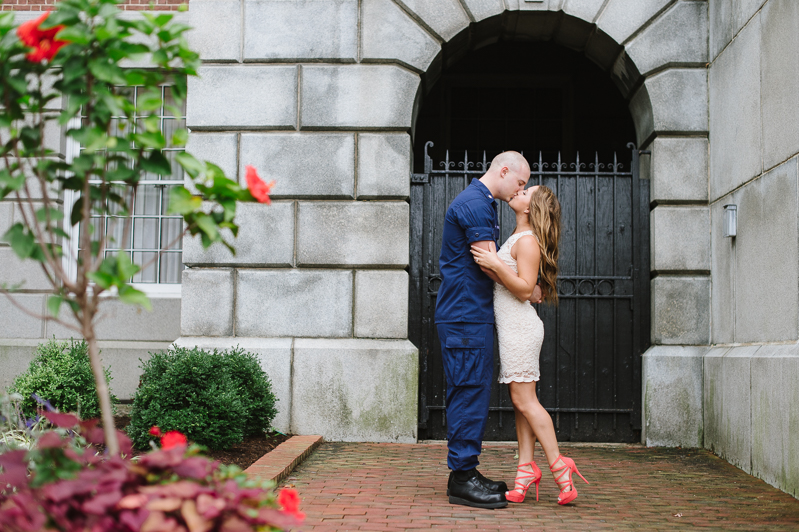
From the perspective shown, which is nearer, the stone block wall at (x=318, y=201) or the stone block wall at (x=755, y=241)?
the stone block wall at (x=755, y=241)

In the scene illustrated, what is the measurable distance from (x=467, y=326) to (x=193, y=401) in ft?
7.58

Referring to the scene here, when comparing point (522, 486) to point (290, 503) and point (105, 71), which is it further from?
point (105, 71)

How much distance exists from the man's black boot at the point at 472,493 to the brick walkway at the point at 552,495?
0.21 ft

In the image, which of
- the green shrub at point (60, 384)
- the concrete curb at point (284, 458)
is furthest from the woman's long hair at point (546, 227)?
the green shrub at point (60, 384)

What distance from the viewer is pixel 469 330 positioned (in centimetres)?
459

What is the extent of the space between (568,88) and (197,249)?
596 centimetres

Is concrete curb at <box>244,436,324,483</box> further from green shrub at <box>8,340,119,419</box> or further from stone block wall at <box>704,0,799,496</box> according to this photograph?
stone block wall at <box>704,0,799,496</box>

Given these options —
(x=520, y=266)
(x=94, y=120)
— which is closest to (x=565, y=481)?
(x=520, y=266)

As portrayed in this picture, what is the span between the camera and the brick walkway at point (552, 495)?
416 centimetres

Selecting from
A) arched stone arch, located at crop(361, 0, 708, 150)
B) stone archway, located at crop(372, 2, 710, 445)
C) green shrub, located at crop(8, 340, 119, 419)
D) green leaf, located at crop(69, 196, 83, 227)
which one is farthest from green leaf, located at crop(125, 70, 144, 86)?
stone archway, located at crop(372, 2, 710, 445)

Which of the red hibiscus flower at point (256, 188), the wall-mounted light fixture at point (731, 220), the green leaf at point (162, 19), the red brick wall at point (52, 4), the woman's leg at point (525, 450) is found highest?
the red brick wall at point (52, 4)

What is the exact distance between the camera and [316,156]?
7.10 metres

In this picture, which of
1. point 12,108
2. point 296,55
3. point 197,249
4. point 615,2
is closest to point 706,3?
point 615,2

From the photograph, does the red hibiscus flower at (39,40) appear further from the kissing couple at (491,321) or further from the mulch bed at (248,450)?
the mulch bed at (248,450)
